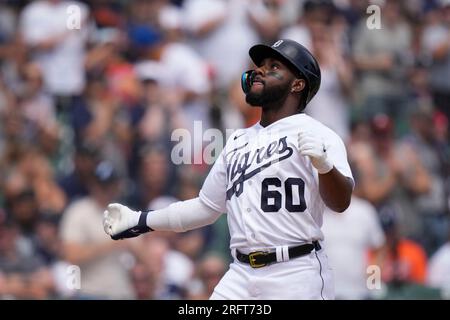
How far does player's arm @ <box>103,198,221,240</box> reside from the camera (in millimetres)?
6562

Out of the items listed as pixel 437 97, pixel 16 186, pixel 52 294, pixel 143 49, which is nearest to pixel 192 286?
pixel 52 294

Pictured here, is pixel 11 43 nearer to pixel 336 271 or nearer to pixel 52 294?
pixel 52 294

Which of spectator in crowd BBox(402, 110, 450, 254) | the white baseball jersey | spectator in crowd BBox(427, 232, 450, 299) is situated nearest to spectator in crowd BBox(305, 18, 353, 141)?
spectator in crowd BBox(402, 110, 450, 254)

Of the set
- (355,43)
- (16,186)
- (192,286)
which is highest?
(355,43)

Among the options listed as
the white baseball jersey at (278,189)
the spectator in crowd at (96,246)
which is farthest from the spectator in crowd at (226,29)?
the white baseball jersey at (278,189)

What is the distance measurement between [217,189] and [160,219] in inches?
15.1

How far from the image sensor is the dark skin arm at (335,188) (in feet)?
19.3

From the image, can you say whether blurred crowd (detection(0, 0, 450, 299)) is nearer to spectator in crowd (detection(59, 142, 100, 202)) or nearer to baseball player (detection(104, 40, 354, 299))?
spectator in crowd (detection(59, 142, 100, 202))

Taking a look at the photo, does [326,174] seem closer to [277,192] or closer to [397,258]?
[277,192]

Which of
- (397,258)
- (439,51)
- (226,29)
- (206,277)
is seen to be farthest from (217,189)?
(439,51)

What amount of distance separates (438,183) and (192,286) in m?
→ 3.07

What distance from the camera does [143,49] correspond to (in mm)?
11594

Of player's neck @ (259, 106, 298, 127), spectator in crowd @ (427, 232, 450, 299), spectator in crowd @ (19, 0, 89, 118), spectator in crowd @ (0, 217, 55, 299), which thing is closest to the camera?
player's neck @ (259, 106, 298, 127)

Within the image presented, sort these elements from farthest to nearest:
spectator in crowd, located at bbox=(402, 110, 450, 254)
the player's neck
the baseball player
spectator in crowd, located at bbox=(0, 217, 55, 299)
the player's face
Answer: spectator in crowd, located at bbox=(402, 110, 450, 254)
spectator in crowd, located at bbox=(0, 217, 55, 299)
the player's neck
the player's face
the baseball player
